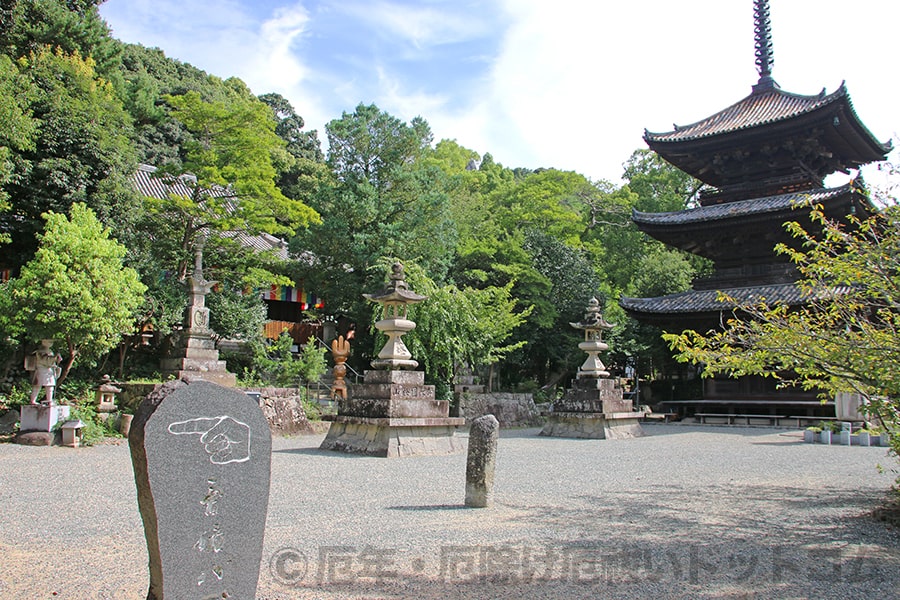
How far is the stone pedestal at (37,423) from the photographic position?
38.4 feet

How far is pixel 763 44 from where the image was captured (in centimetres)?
2270

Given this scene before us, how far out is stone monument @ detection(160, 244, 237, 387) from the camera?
14.7m

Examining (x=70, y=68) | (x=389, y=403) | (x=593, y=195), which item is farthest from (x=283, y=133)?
(x=389, y=403)

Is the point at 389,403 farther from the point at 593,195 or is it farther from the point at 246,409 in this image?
the point at 593,195

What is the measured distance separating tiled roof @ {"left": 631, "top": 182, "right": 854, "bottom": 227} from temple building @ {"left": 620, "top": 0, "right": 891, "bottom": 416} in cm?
3

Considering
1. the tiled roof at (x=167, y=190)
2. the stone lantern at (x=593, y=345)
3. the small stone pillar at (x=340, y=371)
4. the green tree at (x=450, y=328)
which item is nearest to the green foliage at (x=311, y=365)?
the small stone pillar at (x=340, y=371)

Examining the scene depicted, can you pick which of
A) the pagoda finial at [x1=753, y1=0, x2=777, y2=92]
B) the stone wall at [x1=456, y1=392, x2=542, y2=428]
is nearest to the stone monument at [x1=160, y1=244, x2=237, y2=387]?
the stone wall at [x1=456, y1=392, x2=542, y2=428]

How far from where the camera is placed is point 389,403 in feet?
35.3

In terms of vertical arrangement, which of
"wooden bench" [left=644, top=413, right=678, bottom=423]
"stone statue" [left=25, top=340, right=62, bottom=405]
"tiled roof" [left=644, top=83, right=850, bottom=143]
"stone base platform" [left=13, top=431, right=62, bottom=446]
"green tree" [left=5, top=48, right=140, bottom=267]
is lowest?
"stone base platform" [left=13, top=431, right=62, bottom=446]

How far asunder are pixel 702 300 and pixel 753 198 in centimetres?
384

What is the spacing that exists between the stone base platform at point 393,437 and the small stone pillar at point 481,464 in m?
4.25

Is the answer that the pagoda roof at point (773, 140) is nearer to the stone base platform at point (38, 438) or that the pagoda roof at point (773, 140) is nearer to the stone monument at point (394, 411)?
the stone monument at point (394, 411)

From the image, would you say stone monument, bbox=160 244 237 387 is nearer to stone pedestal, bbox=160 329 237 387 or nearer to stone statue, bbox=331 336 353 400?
stone pedestal, bbox=160 329 237 387

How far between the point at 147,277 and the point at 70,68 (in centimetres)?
583
